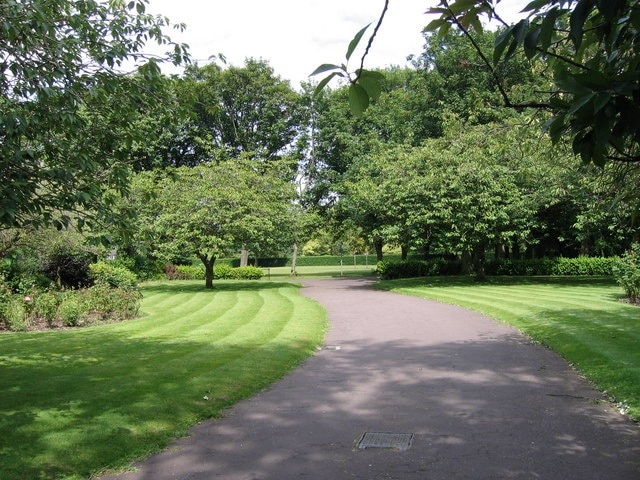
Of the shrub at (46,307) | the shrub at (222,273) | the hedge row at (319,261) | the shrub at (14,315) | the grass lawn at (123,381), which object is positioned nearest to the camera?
the grass lawn at (123,381)

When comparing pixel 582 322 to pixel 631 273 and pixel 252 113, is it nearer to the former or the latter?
pixel 631 273

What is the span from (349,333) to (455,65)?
23986 millimetres

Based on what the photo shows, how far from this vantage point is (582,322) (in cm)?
1226

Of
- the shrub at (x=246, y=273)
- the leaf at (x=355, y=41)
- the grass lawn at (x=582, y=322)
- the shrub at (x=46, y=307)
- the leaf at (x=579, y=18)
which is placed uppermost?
the leaf at (x=579, y=18)

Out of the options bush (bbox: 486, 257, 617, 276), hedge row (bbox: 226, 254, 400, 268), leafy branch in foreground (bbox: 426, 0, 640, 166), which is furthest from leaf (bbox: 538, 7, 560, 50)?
hedge row (bbox: 226, 254, 400, 268)

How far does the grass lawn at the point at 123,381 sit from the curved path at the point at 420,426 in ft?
1.46

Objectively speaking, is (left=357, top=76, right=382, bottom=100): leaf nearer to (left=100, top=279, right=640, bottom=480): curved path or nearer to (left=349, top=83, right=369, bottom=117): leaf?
(left=349, top=83, right=369, bottom=117): leaf

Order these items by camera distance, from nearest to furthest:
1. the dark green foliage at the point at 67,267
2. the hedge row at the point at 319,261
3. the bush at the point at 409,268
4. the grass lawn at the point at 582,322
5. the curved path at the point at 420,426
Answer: the curved path at the point at 420,426 < the grass lawn at the point at 582,322 < the dark green foliage at the point at 67,267 < the bush at the point at 409,268 < the hedge row at the point at 319,261

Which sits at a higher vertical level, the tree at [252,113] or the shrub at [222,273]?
the tree at [252,113]

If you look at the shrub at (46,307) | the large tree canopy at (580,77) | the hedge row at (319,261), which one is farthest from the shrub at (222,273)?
the large tree canopy at (580,77)

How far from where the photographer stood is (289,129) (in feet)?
148

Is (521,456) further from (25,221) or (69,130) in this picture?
(69,130)

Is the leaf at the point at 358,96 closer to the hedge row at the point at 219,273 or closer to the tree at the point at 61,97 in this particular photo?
the tree at the point at 61,97

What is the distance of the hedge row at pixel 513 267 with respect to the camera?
29438mm
